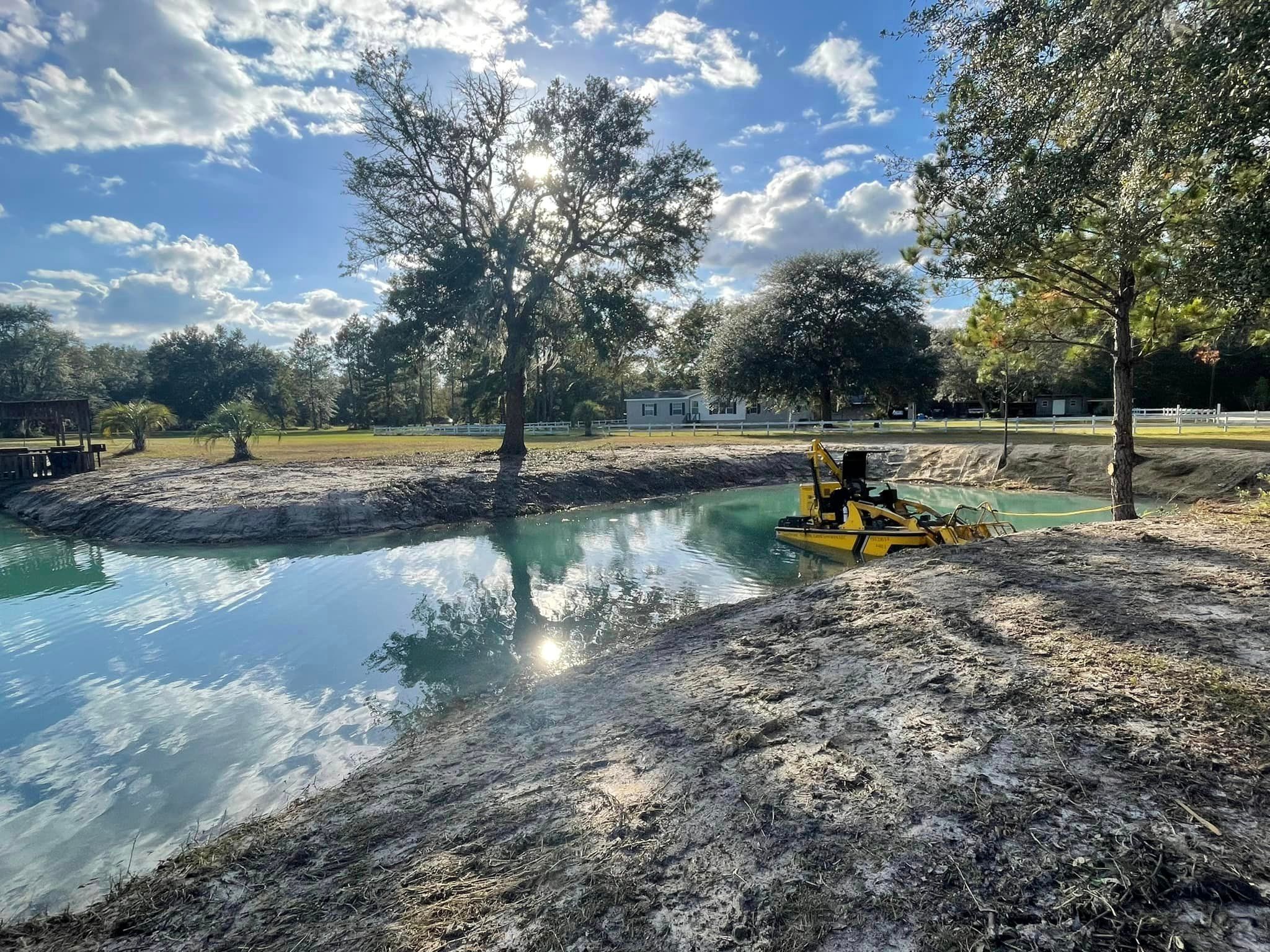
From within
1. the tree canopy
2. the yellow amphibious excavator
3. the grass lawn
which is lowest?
the yellow amphibious excavator

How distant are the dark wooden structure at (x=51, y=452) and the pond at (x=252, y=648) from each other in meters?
6.81

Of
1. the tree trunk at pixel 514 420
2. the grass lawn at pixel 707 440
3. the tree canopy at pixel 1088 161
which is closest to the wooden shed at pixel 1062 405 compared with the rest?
the grass lawn at pixel 707 440

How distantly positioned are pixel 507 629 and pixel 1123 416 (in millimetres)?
11156

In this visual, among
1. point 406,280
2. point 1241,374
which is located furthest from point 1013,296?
point 1241,374

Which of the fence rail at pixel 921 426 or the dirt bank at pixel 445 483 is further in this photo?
the fence rail at pixel 921 426

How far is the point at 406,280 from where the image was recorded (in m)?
23.9

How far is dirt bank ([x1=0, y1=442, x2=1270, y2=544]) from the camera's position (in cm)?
1619

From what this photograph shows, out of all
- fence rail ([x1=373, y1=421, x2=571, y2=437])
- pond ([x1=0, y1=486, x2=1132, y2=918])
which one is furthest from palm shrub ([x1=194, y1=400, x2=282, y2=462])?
fence rail ([x1=373, y1=421, x2=571, y2=437])

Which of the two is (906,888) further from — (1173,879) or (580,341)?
(580,341)

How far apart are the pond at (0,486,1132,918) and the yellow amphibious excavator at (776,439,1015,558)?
A: 769 mm

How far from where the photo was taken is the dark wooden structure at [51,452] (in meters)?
22.1

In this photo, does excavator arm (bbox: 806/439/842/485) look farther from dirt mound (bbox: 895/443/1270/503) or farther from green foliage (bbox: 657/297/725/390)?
green foliage (bbox: 657/297/725/390)

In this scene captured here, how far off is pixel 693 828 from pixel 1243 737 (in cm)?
299

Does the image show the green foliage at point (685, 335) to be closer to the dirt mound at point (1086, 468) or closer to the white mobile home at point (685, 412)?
the dirt mound at point (1086, 468)
